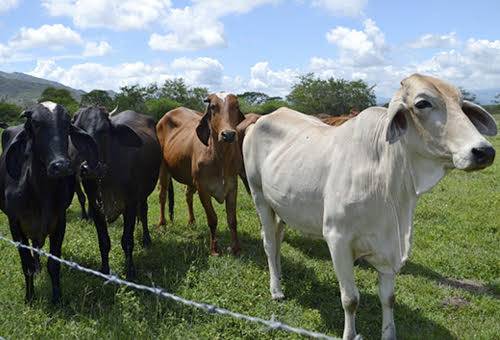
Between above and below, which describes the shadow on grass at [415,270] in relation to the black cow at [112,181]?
below

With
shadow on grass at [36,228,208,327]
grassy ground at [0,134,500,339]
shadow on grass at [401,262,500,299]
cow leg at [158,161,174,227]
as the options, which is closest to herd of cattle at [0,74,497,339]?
shadow on grass at [36,228,208,327]

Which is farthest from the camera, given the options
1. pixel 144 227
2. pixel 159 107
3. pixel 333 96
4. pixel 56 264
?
pixel 333 96

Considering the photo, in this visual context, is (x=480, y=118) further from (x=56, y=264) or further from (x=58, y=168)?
(x=56, y=264)

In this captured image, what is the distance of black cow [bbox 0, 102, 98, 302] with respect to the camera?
4.67 metres

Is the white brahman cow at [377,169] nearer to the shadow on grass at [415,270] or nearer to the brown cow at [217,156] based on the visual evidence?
the brown cow at [217,156]

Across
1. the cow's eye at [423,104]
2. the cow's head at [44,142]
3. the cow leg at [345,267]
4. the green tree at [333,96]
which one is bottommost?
the green tree at [333,96]

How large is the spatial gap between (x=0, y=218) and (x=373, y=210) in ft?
22.3

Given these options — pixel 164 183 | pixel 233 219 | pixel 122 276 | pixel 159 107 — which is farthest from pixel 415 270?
pixel 159 107

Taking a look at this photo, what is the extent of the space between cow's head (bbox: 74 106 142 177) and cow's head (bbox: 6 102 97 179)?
2.13 ft

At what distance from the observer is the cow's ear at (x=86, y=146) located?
5.12 metres

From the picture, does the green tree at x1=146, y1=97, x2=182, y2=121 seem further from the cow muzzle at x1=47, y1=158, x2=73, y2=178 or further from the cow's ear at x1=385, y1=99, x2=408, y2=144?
the cow's ear at x1=385, y1=99, x2=408, y2=144

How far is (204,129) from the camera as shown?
6.85m

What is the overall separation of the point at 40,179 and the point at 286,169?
2303 millimetres

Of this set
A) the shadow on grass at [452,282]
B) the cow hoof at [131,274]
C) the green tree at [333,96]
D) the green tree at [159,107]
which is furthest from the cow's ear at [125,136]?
the green tree at [333,96]
